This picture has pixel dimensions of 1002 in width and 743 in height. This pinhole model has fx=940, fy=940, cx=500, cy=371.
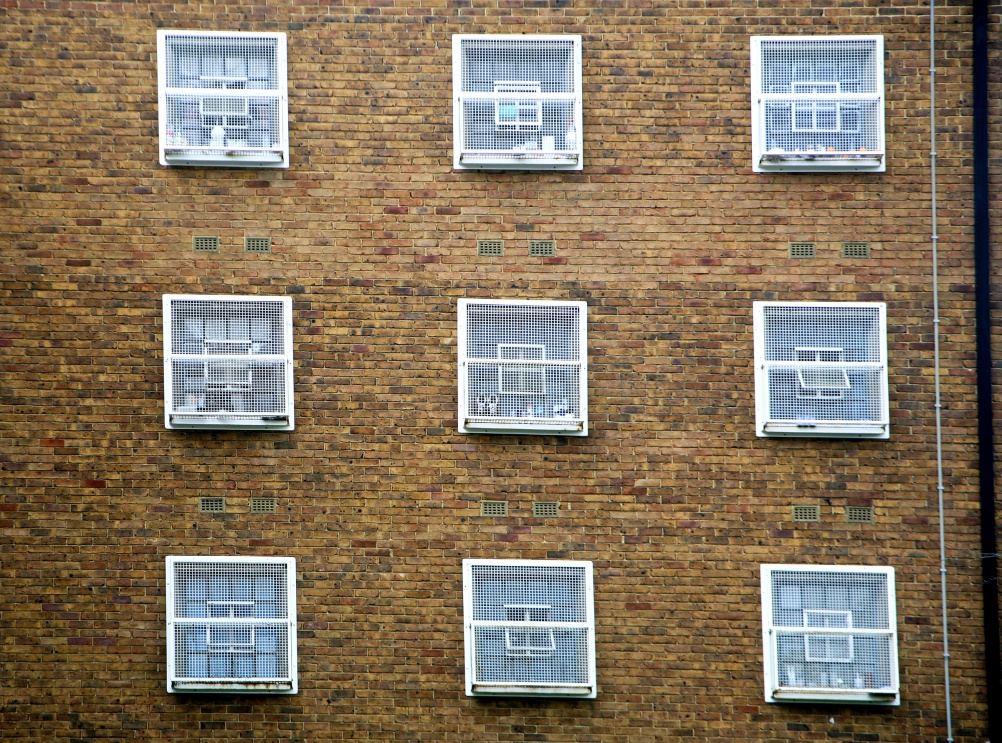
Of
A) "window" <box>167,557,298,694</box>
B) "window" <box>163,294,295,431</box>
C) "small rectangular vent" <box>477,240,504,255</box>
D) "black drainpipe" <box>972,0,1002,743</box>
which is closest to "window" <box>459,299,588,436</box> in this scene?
"small rectangular vent" <box>477,240,504,255</box>

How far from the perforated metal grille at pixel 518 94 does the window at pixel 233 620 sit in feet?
17.2

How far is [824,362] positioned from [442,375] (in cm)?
421

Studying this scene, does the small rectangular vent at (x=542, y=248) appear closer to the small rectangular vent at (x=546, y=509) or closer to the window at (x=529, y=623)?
the small rectangular vent at (x=546, y=509)

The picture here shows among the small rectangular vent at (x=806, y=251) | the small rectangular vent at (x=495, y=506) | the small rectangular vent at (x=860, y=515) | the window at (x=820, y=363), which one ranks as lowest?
the small rectangular vent at (x=860, y=515)

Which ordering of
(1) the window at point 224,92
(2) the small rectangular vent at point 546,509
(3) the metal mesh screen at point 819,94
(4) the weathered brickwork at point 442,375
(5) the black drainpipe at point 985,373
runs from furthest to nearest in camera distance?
(3) the metal mesh screen at point 819,94 < (1) the window at point 224,92 < (2) the small rectangular vent at point 546,509 < (4) the weathered brickwork at point 442,375 < (5) the black drainpipe at point 985,373

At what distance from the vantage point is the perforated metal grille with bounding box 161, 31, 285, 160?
10414mm

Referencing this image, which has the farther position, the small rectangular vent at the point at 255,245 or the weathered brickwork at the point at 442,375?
the small rectangular vent at the point at 255,245

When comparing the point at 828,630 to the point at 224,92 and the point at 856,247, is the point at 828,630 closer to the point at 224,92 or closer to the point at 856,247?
the point at 856,247

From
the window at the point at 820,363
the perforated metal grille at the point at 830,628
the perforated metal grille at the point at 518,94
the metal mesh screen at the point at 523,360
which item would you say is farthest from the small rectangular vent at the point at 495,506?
the perforated metal grille at the point at 518,94

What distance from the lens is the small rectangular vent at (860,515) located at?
404 inches

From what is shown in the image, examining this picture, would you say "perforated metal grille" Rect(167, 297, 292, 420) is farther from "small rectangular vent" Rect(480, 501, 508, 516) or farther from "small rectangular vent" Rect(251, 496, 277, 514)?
"small rectangular vent" Rect(480, 501, 508, 516)

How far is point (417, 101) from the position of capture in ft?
34.4

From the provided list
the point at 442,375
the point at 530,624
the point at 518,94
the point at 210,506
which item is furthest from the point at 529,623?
the point at 518,94

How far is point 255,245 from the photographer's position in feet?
34.1
